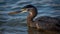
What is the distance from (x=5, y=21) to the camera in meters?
11.2

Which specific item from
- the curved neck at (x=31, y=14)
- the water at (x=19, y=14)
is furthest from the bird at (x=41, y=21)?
the water at (x=19, y=14)

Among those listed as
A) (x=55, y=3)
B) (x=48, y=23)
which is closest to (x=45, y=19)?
(x=48, y=23)

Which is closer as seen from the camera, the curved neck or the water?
the water

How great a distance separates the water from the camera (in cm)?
1042

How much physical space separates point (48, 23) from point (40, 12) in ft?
6.50

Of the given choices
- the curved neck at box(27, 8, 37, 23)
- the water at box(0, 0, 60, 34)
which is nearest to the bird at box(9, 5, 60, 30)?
the curved neck at box(27, 8, 37, 23)

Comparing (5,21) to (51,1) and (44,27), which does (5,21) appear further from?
(51,1)

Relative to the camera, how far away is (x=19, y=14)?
12.0 m

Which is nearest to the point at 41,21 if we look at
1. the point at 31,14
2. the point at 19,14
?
the point at 31,14

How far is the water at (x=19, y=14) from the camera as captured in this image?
34.2 feet

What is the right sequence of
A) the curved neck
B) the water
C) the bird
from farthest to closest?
1. the curved neck
2. the water
3. the bird

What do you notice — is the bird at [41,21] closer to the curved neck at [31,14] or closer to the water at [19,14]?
the curved neck at [31,14]

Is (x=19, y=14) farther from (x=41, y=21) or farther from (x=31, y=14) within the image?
(x=41, y=21)

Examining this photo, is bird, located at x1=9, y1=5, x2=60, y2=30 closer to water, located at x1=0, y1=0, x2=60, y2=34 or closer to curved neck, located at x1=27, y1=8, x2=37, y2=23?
curved neck, located at x1=27, y1=8, x2=37, y2=23
